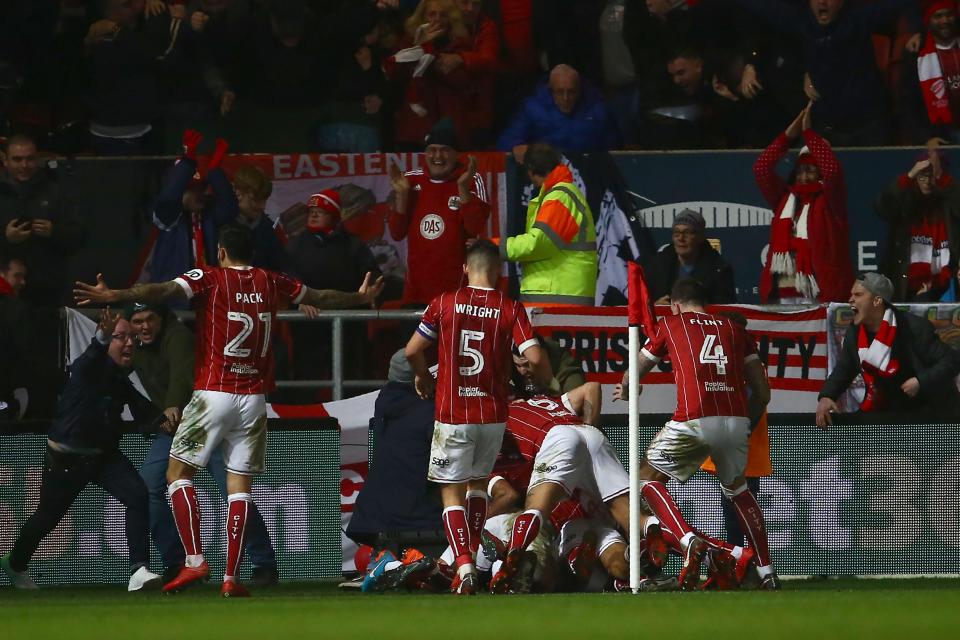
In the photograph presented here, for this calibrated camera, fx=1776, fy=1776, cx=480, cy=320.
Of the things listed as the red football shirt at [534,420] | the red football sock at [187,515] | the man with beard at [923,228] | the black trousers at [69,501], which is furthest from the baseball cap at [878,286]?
the black trousers at [69,501]

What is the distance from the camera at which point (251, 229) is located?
1377cm

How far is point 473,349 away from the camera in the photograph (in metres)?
10.7

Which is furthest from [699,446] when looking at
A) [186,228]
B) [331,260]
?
[186,228]

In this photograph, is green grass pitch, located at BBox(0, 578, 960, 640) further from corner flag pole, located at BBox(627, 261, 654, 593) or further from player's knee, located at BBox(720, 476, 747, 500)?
player's knee, located at BBox(720, 476, 747, 500)

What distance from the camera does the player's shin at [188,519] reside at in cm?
1049

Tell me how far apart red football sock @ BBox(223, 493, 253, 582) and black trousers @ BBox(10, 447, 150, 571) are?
1231 mm

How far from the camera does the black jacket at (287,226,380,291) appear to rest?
1358cm

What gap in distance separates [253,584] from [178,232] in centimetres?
330

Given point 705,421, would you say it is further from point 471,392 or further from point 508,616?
point 508,616

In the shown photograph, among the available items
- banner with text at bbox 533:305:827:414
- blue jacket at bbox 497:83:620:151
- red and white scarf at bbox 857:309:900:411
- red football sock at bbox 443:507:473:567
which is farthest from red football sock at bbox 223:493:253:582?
blue jacket at bbox 497:83:620:151

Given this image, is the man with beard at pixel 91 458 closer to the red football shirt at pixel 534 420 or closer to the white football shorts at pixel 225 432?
the white football shorts at pixel 225 432

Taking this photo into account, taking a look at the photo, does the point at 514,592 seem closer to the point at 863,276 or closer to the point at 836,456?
the point at 836,456

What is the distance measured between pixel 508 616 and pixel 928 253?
6.93m

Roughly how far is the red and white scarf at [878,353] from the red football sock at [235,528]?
14.4 ft
